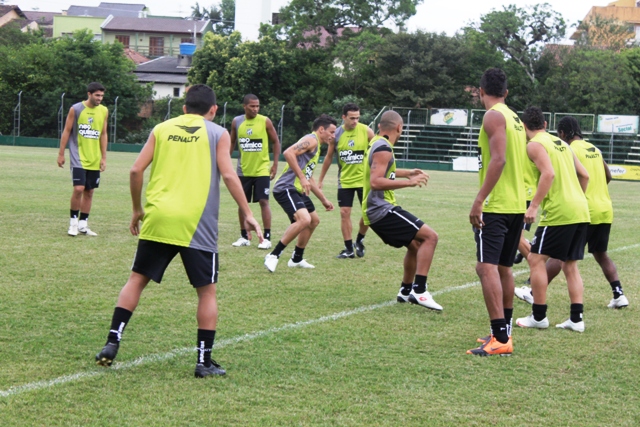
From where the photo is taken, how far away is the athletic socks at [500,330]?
247 inches

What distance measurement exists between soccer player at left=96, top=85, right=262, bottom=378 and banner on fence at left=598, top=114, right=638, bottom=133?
41.6 m

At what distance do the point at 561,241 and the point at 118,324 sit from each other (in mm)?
3989

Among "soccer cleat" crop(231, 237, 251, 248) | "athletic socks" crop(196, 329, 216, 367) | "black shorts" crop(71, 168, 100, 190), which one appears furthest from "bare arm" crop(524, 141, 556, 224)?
"black shorts" crop(71, 168, 100, 190)

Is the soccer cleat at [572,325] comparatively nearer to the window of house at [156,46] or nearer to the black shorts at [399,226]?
the black shorts at [399,226]

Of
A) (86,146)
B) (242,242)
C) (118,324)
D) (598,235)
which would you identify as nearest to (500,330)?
(598,235)

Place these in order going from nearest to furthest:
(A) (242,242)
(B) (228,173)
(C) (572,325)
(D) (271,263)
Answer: (B) (228,173), (C) (572,325), (D) (271,263), (A) (242,242)

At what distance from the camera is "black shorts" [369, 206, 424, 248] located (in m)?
8.02

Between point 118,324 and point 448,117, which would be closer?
point 118,324

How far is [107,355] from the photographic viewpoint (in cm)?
541

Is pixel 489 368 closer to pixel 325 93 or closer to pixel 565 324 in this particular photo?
pixel 565 324

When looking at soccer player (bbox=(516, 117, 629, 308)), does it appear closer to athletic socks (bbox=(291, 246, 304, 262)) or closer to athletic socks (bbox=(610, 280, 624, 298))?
athletic socks (bbox=(610, 280, 624, 298))

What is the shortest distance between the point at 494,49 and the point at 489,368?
58179mm

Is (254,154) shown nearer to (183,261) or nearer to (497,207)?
(497,207)

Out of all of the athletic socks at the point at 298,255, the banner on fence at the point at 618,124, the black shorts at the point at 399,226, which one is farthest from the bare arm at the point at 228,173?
the banner on fence at the point at 618,124
